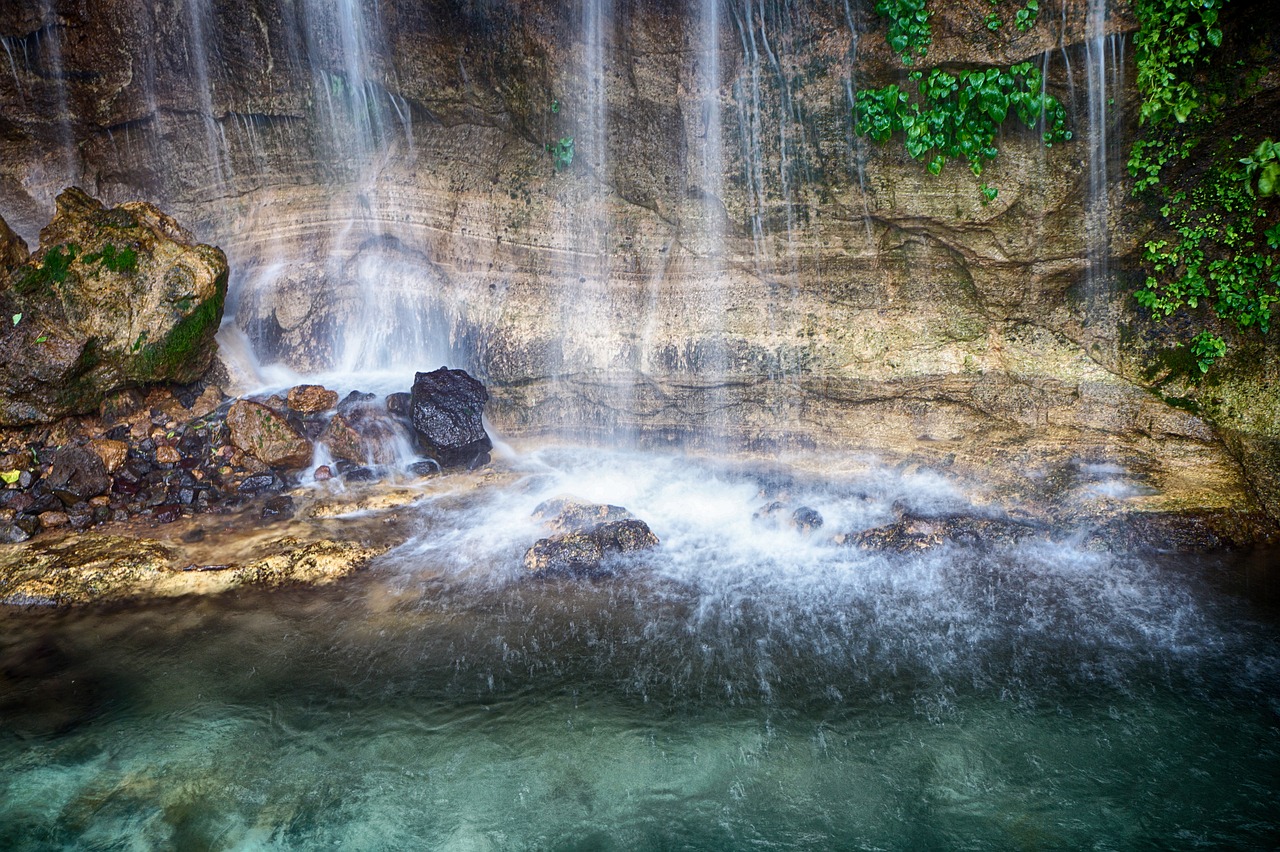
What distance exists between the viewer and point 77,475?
7688 millimetres

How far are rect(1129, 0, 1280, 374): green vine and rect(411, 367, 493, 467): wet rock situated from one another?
654cm

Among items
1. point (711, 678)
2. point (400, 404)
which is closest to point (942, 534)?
point (711, 678)

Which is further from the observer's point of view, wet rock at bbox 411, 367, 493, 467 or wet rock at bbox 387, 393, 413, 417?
wet rock at bbox 387, 393, 413, 417

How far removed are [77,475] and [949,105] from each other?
8717 millimetres

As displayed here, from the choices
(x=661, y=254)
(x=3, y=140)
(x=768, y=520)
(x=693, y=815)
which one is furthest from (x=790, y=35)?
(x=3, y=140)

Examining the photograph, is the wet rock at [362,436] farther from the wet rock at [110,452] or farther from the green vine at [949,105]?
the green vine at [949,105]

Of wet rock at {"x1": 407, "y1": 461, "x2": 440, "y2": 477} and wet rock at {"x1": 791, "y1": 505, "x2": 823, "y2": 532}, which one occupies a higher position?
wet rock at {"x1": 407, "y1": 461, "x2": 440, "y2": 477}

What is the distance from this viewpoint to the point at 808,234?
25.7 feet

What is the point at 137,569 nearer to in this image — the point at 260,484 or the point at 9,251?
the point at 260,484

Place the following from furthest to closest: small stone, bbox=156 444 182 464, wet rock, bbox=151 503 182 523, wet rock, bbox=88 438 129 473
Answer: small stone, bbox=156 444 182 464, wet rock, bbox=88 438 129 473, wet rock, bbox=151 503 182 523

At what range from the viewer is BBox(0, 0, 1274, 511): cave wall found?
718 centimetres

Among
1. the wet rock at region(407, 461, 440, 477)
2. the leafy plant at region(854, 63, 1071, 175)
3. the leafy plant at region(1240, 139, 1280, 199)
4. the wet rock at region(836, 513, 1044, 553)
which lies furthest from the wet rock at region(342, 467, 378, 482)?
the leafy plant at region(1240, 139, 1280, 199)

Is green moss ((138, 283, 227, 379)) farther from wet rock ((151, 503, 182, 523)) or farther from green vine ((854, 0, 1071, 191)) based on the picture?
green vine ((854, 0, 1071, 191))

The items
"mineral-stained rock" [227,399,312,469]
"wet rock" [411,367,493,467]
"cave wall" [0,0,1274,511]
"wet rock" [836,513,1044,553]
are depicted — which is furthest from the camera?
"wet rock" [411,367,493,467]
